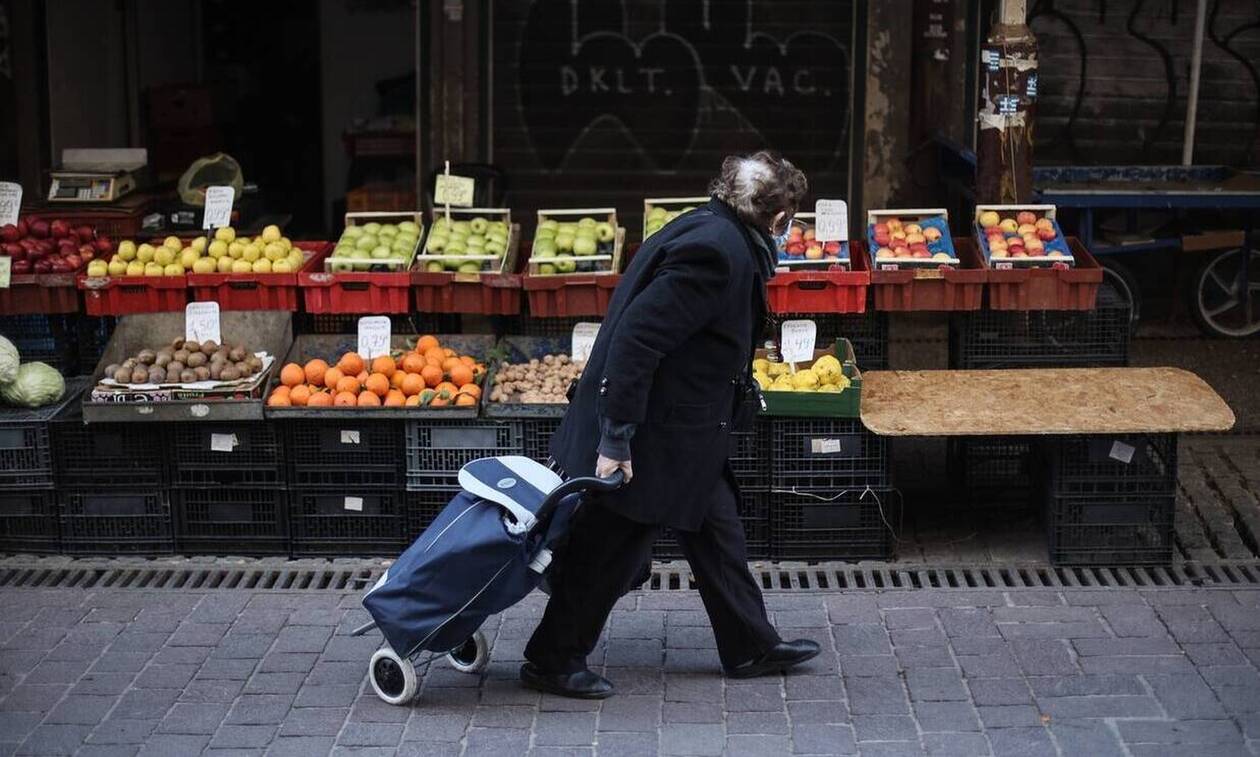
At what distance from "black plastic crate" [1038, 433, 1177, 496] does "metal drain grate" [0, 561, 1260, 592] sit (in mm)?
349

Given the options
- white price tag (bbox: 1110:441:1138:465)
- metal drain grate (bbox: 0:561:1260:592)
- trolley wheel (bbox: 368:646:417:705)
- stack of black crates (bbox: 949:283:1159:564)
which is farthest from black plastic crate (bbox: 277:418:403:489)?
white price tag (bbox: 1110:441:1138:465)

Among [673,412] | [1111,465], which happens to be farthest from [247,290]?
[1111,465]

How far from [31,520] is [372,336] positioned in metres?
1.71

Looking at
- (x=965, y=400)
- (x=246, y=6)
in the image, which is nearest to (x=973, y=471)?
(x=965, y=400)

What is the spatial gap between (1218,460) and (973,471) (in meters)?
1.44

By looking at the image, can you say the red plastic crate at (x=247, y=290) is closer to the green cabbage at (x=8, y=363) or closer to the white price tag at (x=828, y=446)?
the green cabbage at (x=8, y=363)

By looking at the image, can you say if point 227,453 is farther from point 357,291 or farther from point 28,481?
point 357,291

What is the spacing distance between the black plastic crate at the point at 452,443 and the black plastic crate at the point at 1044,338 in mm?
2188

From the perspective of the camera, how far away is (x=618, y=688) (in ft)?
19.6

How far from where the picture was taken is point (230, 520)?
727 cm

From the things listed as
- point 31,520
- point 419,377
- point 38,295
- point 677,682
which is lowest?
point 677,682

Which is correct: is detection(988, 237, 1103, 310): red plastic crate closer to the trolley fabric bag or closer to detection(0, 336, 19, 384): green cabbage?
the trolley fabric bag

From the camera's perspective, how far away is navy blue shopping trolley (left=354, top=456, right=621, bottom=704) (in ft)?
17.9

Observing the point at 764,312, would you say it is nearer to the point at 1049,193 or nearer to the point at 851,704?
the point at 851,704
